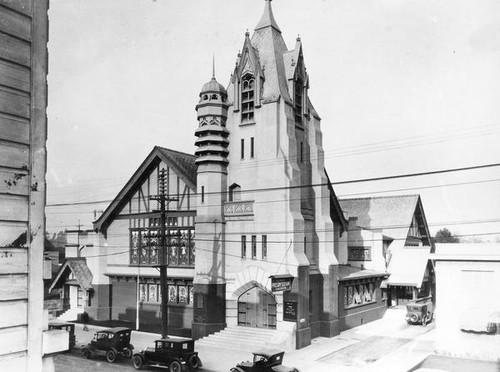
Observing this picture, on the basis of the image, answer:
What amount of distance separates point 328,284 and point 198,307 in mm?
8950

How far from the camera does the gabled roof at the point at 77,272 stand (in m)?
37.1

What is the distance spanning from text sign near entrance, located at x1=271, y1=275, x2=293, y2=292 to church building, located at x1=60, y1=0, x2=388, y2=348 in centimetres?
7

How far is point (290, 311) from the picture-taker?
2828cm

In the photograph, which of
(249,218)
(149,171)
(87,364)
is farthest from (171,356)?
(149,171)

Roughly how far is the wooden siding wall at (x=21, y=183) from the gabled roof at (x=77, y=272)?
31345 millimetres

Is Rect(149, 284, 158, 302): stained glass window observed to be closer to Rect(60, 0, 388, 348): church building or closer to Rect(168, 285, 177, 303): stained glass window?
Rect(60, 0, 388, 348): church building

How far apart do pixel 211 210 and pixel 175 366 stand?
11082 mm

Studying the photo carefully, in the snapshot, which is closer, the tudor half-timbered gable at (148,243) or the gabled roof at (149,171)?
the tudor half-timbered gable at (148,243)

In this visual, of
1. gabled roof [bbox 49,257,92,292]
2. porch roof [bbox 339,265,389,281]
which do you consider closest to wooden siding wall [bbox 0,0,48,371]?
porch roof [bbox 339,265,389,281]

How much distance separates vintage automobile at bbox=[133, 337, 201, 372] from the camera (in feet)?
73.6

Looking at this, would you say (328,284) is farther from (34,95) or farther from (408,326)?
(34,95)

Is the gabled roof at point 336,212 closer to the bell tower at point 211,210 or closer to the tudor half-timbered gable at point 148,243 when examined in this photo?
the bell tower at point 211,210

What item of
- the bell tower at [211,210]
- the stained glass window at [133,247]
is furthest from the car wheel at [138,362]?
the stained glass window at [133,247]

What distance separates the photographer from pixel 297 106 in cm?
3244
